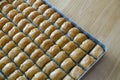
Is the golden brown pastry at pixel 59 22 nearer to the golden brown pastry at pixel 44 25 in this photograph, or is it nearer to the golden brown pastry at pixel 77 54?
the golden brown pastry at pixel 44 25

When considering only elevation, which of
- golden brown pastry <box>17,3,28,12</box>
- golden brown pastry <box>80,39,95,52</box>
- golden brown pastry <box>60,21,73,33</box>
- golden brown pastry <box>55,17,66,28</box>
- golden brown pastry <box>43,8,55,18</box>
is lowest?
golden brown pastry <box>80,39,95,52</box>

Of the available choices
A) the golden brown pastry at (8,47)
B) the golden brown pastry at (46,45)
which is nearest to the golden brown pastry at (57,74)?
the golden brown pastry at (46,45)

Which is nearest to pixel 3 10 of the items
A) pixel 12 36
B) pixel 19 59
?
pixel 12 36

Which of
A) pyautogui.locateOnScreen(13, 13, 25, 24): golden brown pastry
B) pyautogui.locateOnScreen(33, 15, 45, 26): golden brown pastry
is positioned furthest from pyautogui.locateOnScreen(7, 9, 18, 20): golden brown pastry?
pyautogui.locateOnScreen(33, 15, 45, 26): golden brown pastry

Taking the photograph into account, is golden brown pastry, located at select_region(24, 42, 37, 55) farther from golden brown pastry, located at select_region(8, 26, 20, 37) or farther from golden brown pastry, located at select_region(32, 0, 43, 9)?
golden brown pastry, located at select_region(32, 0, 43, 9)

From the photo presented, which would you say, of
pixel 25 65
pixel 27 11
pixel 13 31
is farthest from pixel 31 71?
pixel 27 11

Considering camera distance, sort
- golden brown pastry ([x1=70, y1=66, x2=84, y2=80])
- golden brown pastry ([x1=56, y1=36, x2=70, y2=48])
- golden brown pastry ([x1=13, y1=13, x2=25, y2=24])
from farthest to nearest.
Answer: golden brown pastry ([x1=13, y1=13, x2=25, y2=24]) < golden brown pastry ([x1=56, y1=36, x2=70, y2=48]) < golden brown pastry ([x1=70, y1=66, x2=84, y2=80])

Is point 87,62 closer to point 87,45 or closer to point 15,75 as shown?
point 87,45
